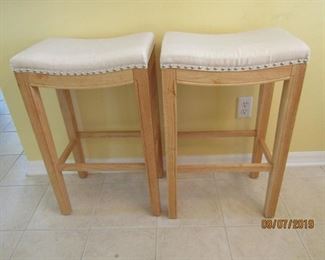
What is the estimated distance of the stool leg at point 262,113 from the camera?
99cm

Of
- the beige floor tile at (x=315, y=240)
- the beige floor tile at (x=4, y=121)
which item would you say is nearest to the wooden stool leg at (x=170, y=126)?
the beige floor tile at (x=315, y=240)

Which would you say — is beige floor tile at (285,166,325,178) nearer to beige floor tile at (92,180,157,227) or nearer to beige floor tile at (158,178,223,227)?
beige floor tile at (158,178,223,227)

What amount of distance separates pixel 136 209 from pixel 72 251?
0.88 feet

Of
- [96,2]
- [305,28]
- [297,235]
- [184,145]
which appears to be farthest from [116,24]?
[297,235]

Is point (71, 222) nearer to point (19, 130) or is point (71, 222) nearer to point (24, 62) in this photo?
point (19, 130)

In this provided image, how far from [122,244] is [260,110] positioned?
0.70m

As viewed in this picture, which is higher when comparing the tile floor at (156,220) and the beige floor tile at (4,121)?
the tile floor at (156,220)

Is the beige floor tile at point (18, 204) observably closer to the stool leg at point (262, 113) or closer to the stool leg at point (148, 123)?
the stool leg at point (148, 123)

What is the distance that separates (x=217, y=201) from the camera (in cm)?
108

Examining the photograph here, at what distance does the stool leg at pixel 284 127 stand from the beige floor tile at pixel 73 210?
677 millimetres

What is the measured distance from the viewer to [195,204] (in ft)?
3.52

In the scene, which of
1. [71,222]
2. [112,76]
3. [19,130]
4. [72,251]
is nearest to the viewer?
[112,76]

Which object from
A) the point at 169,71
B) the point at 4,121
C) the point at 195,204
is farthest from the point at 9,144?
the point at 169,71

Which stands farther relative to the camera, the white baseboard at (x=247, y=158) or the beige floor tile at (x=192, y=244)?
the white baseboard at (x=247, y=158)
